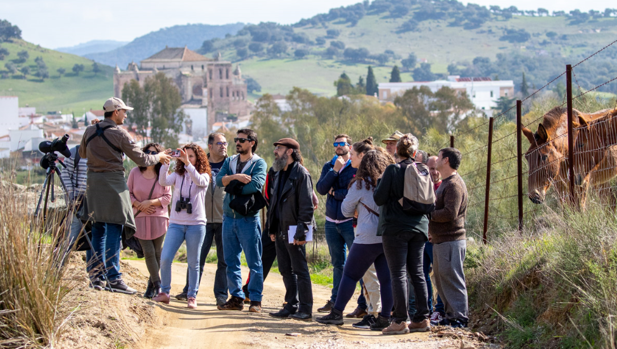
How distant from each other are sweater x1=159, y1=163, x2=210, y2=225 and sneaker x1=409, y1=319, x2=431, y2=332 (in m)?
2.52

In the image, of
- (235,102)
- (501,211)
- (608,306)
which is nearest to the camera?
(608,306)

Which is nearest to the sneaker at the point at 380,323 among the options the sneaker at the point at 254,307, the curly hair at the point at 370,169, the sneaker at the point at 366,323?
the sneaker at the point at 366,323

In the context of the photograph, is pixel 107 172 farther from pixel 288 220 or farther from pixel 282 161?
pixel 288 220

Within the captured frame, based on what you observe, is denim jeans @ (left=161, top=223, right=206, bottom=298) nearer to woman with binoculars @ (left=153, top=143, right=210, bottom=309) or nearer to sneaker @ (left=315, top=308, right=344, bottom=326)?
woman with binoculars @ (left=153, top=143, right=210, bottom=309)

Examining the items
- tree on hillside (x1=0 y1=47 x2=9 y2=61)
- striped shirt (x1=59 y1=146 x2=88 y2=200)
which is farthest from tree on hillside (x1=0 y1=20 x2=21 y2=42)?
striped shirt (x1=59 y1=146 x2=88 y2=200)

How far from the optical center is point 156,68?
158 metres

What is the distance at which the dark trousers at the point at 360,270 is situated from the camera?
6.05m

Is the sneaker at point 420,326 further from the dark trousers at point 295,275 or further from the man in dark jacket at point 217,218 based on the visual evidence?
the man in dark jacket at point 217,218

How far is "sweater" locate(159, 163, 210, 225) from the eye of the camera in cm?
684

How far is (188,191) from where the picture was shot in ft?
22.6

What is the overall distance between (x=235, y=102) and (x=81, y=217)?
14518 cm

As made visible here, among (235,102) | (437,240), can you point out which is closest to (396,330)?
(437,240)

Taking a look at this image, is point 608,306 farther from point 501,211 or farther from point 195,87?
point 195,87

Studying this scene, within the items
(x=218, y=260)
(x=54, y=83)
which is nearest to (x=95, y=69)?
(x=54, y=83)
